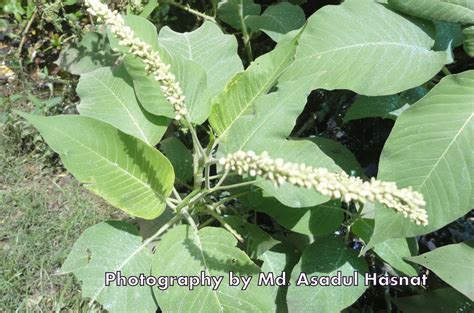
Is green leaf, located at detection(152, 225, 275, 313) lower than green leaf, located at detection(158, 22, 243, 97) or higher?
lower

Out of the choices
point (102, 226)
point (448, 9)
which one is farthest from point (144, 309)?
point (448, 9)

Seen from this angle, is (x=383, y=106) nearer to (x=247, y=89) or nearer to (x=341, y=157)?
(x=341, y=157)

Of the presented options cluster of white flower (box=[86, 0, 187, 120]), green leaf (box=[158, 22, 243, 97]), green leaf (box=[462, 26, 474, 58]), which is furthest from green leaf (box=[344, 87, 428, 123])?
cluster of white flower (box=[86, 0, 187, 120])

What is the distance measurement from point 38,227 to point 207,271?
1.24m

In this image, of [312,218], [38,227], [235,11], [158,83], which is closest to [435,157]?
[312,218]

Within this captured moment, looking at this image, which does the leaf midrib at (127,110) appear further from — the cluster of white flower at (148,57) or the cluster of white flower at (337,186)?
the cluster of white flower at (337,186)

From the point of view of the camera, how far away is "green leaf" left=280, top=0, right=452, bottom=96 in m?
1.41

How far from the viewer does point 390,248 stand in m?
1.52

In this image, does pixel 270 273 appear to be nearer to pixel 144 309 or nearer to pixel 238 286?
pixel 238 286

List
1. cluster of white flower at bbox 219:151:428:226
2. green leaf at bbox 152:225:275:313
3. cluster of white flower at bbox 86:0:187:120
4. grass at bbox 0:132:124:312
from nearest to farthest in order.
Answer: cluster of white flower at bbox 219:151:428:226, cluster of white flower at bbox 86:0:187:120, green leaf at bbox 152:225:275:313, grass at bbox 0:132:124:312

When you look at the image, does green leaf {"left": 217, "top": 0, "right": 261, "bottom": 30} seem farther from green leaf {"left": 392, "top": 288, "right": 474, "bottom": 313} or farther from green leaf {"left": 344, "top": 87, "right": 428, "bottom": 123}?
green leaf {"left": 392, "top": 288, "right": 474, "bottom": 313}

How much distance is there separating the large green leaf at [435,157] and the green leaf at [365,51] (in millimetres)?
92

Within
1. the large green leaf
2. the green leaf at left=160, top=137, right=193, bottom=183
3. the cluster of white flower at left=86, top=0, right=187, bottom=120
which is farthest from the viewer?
the green leaf at left=160, top=137, right=193, bottom=183

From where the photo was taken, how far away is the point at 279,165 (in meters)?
0.91
